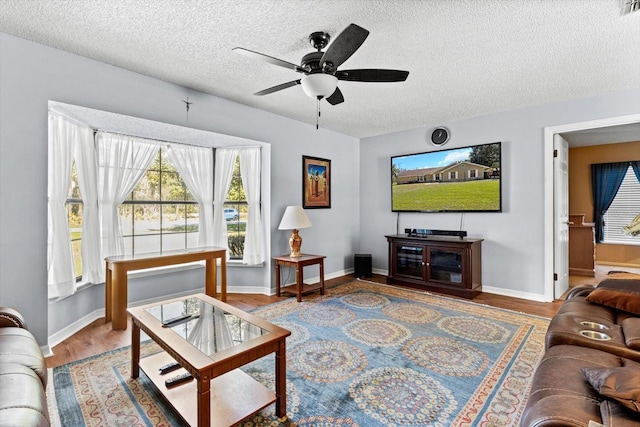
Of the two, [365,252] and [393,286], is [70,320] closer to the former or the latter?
[393,286]

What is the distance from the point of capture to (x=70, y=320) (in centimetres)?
297

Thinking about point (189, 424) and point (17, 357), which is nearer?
point (17, 357)

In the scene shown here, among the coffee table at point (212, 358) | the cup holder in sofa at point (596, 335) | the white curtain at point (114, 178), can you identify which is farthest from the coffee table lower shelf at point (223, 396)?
the white curtain at point (114, 178)

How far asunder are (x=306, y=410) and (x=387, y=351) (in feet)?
3.16

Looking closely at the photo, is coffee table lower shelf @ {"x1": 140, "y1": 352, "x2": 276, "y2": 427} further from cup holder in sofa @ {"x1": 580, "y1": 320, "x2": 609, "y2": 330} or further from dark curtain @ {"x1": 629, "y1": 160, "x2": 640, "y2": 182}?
dark curtain @ {"x1": 629, "y1": 160, "x2": 640, "y2": 182}

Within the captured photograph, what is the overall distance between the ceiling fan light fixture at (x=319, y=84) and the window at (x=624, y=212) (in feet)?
22.0

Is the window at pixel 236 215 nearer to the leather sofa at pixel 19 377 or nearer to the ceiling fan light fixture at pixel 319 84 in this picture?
the ceiling fan light fixture at pixel 319 84

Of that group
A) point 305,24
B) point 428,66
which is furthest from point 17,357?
point 428,66

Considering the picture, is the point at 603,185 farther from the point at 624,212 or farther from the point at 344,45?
the point at 344,45

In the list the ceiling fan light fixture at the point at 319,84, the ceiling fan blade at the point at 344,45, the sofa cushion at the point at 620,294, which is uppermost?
the ceiling fan blade at the point at 344,45

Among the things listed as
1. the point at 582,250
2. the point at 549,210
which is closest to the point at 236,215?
the point at 549,210

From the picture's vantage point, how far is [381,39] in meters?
2.38

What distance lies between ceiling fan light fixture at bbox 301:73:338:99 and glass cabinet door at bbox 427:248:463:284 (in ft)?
9.58

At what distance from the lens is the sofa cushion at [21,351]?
147cm
